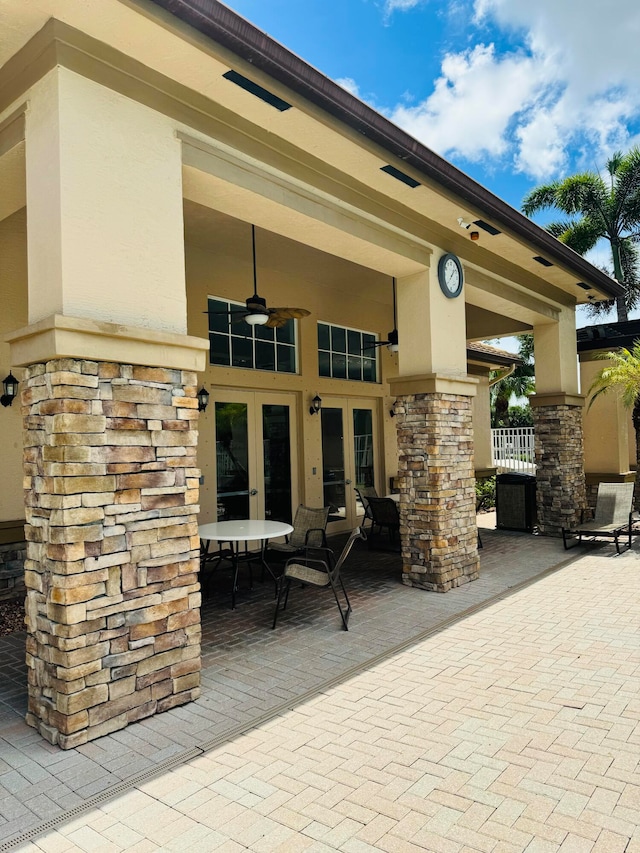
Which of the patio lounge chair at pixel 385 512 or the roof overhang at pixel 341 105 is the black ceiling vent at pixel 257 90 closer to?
the roof overhang at pixel 341 105

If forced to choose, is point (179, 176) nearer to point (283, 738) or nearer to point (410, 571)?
point (283, 738)

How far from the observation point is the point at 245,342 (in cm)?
836

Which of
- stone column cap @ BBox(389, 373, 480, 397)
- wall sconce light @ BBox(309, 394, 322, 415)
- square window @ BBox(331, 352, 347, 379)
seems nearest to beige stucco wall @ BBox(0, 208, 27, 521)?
stone column cap @ BBox(389, 373, 480, 397)

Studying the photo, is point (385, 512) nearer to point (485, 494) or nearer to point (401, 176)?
point (401, 176)

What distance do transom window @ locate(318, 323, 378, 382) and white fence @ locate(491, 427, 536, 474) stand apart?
6.16 m

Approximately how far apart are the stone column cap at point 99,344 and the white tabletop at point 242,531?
242 centimetres

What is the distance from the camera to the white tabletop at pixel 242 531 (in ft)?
18.6

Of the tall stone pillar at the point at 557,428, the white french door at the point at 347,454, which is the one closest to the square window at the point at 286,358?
the white french door at the point at 347,454

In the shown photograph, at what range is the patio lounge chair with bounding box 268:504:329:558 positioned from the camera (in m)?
6.42

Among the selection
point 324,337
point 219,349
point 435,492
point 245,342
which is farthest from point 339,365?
point 435,492

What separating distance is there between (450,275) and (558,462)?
424 cm

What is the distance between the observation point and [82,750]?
3072 mm

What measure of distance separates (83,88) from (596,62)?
961 centimetres

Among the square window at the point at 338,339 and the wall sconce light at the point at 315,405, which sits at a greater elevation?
the square window at the point at 338,339
